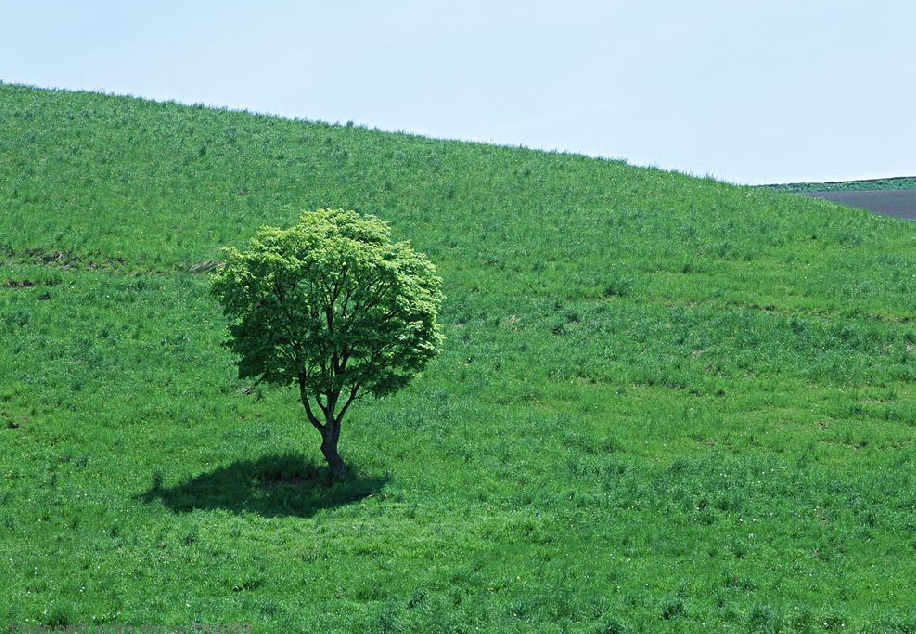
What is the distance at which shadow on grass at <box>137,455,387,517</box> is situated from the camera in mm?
24953

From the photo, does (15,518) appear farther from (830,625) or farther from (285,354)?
(830,625)

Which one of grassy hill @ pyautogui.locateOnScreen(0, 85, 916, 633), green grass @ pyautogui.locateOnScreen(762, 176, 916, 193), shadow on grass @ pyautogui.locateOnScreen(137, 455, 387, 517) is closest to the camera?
grassy hill @ pyautogui.locateOnScreen(0, 85, 916, 633)

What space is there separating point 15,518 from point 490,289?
2322 cm

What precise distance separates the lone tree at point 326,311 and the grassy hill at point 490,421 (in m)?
2.64

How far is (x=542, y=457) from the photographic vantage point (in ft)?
91.2

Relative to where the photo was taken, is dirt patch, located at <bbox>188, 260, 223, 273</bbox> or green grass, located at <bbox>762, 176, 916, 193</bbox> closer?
dirt patch, located at <bbox>188, 260, 223, 273</bbox>

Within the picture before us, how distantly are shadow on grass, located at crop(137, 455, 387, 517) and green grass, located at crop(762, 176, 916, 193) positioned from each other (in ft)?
206

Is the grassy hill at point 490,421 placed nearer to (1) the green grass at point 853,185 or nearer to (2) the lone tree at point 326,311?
(2) the lone tree at point 326,311

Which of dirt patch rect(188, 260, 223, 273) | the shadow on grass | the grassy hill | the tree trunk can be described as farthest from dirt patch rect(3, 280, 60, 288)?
the tree trunk

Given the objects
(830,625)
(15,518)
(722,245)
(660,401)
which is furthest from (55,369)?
(722,245)

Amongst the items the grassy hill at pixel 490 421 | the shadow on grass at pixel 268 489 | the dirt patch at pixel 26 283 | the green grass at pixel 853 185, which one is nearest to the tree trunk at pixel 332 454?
the shadow on grass at pixel 268 489

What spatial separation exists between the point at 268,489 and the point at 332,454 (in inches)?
78.4

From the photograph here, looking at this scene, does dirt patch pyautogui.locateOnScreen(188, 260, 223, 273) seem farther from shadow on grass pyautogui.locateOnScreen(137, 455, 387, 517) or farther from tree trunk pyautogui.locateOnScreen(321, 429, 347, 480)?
tree trunk pyautogui.locateOnScreen(321, 429, 347, 480)

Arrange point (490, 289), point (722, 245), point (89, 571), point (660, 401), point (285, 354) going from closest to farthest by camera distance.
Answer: point (89, 571) < point (285, 354) < point (660, 401) < point (490, 289) < point (722, 245)
